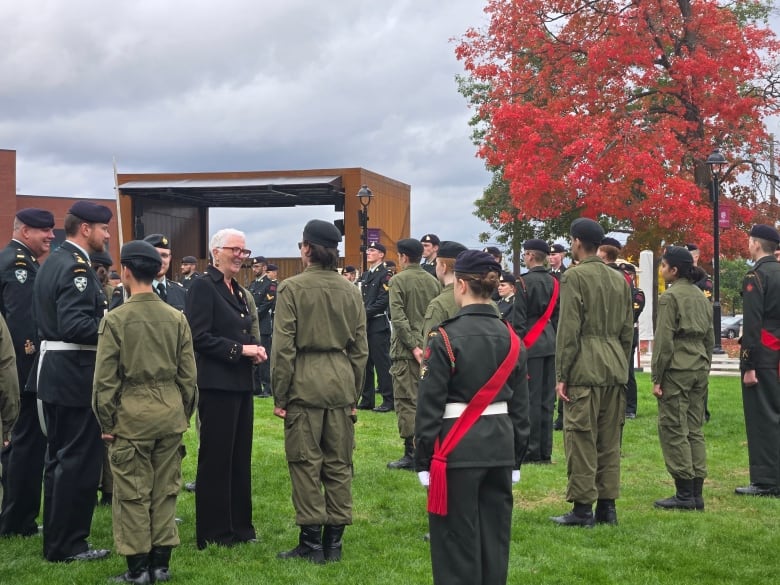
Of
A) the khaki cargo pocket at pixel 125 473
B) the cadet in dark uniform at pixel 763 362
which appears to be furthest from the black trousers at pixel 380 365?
the khaki cargo pocket at pixel 125 473

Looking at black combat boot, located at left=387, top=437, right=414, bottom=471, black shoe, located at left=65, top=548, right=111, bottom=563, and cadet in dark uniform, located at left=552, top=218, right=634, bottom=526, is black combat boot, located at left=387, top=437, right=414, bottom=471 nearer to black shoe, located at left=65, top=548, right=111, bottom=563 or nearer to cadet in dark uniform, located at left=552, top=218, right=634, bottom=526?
cadet in dark uniform, located at left=552, top=218, right=634, bottom=526

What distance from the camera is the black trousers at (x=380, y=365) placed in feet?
42.7

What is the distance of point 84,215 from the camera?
6.01m

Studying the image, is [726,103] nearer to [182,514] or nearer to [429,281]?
[429,281]

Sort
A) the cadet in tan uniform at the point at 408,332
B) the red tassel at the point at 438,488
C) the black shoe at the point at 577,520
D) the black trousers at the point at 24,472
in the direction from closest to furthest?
the red tassel at the point at 438,488 < the black trousers at the point at 24,472 < the black shoe at the point at 577,520 < the cadet in tan uniform at the point at 408,332

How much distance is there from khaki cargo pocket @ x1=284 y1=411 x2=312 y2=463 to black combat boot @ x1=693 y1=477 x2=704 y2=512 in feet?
11.9

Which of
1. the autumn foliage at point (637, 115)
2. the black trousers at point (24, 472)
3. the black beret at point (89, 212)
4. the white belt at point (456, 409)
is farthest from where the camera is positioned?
the autumn foliage at point (637, 115)

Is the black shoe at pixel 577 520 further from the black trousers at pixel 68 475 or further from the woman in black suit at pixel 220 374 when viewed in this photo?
the black trousers at pixel 68 475

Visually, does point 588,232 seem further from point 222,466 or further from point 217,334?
point 222,466

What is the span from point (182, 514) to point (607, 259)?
467 centimetres

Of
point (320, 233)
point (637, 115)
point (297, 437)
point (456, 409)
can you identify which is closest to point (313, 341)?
point (297, 437)

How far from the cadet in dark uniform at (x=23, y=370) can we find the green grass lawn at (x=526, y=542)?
0.79ft

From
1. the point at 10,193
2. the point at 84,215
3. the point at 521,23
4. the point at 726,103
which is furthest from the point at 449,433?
the point at 10,193

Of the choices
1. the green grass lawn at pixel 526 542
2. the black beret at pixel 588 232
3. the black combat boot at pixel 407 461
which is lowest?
the green grass lawn at pixel 526 542
